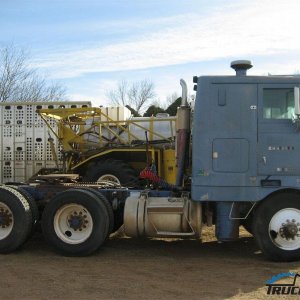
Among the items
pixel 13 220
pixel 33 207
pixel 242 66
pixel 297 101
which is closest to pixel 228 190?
pixel 297 101

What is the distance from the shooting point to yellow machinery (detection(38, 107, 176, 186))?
543 inches

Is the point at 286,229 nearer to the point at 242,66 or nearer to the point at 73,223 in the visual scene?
the point at 242,66

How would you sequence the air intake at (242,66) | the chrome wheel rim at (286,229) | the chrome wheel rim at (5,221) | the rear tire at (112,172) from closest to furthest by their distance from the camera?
the chrome wheel rim at (286,229), the air intake at (242,66), the chrome wheel rim at (5,221), the rear tire at (112,172)

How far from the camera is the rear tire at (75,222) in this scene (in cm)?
797

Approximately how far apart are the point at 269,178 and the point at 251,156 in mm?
424

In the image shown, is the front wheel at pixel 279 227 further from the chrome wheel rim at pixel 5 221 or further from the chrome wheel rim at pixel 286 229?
the chrome wheel rim at pixel 5 221

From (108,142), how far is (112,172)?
3.86 feet

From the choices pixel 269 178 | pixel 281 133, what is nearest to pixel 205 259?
pixel 269 178

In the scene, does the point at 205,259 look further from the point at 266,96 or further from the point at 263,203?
the point at 266,96

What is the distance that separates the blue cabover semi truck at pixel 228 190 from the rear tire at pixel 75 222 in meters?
0.02

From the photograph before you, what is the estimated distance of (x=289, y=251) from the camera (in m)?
7.46

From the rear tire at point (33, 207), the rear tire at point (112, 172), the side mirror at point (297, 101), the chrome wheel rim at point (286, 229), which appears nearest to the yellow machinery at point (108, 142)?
the rear tire at point (112, 172)

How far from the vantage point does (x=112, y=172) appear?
1362cm

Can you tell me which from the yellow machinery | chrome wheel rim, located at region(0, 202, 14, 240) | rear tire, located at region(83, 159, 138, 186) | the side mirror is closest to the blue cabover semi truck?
the side mirror
